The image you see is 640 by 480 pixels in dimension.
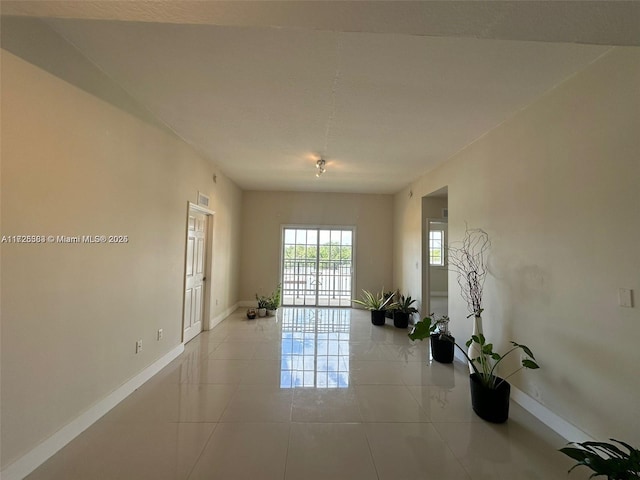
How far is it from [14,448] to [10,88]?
2.02 metres

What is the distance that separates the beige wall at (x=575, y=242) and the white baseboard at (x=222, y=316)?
407 centimetres

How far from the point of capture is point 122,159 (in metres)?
2.38

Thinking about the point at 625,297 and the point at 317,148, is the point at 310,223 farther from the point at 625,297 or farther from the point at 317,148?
the point at 625,297

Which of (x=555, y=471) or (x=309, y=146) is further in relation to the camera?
(x=309, y=146)

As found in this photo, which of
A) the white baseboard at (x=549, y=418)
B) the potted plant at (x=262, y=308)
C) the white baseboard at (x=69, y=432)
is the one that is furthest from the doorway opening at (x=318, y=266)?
the white baseboard at (x=549, y=418)

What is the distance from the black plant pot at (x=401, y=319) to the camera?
4.97 metres

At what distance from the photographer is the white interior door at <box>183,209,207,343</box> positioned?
3.91m

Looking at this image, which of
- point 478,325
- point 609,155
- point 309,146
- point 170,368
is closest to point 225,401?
point 170,368

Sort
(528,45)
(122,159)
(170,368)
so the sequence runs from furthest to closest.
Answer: (170,368)
(122,159)
(528,45)

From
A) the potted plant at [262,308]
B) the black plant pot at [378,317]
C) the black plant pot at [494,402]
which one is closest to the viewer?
the black plant pot at [494,402]

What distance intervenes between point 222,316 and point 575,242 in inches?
202

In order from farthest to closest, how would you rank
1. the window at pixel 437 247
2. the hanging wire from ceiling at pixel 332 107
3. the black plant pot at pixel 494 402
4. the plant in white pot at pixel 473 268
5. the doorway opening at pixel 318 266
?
the window at pixel 437 247
the doorway opening at pixel 318 266
the plant in white pot at pixel 473 268
the black plant pot at pixel 494 402
the hanging wire from ceiling at pixel 332 107

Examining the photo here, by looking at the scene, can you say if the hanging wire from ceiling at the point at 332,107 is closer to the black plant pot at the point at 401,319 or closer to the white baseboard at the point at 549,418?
the black plant pot at the point at 401,319

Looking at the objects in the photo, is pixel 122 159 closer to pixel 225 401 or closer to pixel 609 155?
pixel 225 401
